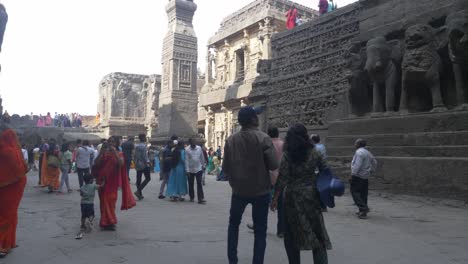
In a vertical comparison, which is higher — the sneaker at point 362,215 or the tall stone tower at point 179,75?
the tall stone tower at point 179,75

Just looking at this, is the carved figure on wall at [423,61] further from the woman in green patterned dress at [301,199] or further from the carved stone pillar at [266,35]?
the carved stone pillar at [266,35]

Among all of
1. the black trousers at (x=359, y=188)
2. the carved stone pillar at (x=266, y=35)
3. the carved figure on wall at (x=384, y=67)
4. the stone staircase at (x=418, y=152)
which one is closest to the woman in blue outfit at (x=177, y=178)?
the stone staircase at (x=418, y=152)

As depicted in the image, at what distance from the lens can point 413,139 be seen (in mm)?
8008

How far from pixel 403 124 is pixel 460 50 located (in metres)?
1.87

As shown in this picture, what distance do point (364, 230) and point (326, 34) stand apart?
8.51 metres

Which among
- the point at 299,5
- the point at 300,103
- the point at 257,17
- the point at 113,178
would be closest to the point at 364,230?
the point at 113,178

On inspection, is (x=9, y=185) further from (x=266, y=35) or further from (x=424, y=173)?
(x=266, y=35)

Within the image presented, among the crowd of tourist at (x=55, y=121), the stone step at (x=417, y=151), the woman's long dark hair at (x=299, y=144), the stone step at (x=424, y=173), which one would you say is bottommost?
the stone step at (x=424, y=173)

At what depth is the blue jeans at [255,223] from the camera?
3.36 m

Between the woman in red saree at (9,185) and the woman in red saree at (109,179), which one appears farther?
the woman in red saree at (109,179)

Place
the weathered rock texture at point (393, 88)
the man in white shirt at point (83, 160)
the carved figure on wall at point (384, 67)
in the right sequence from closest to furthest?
1. the weathered rock texture at point (393, 88)
2. the carved figure on wall at point (384, 67)
3. the man in white shirt at point (83, 160)

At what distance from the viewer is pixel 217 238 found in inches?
187

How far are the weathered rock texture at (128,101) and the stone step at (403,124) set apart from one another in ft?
77.6

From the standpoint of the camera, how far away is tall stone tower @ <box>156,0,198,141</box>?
58.3 ft
